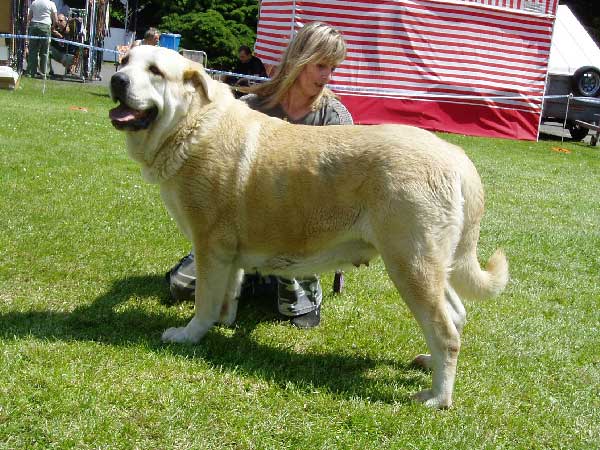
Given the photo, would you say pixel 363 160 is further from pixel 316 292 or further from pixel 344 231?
pixel 316 292

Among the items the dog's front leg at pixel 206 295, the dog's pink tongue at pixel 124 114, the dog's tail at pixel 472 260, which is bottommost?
the dog's front leg at pixel 206 295

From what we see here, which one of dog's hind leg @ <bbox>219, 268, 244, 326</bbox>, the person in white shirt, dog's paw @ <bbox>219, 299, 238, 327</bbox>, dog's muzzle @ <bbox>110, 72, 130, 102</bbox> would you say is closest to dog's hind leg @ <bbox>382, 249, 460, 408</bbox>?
dog's hind leg @ <bbox>219, 268, 244, 326</bbox>

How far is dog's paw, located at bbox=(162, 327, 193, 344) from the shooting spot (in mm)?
3738

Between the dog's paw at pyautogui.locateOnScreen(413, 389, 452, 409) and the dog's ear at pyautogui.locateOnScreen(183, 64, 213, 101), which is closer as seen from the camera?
the dog's paw at pyautogui.locateOnScreen(413, 389, 452, 409)

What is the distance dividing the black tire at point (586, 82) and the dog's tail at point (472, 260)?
16.3 m

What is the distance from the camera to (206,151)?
3646mm

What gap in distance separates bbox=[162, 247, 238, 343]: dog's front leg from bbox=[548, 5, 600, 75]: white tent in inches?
671

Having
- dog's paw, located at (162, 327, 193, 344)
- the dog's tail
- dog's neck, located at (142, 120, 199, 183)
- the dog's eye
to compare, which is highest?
the dog's eye

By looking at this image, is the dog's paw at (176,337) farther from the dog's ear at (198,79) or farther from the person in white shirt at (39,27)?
the person in white shirt at (39,27)

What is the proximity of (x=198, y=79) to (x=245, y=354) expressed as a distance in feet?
5.26

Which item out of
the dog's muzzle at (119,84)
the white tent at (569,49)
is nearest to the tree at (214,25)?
the white tent at (569,49)

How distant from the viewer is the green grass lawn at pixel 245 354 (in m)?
2.92

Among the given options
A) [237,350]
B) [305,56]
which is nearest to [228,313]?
[237,350]

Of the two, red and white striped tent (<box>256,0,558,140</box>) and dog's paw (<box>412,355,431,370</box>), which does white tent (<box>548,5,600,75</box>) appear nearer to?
red and white striped tent (<box>256,0,558,140</box>)
